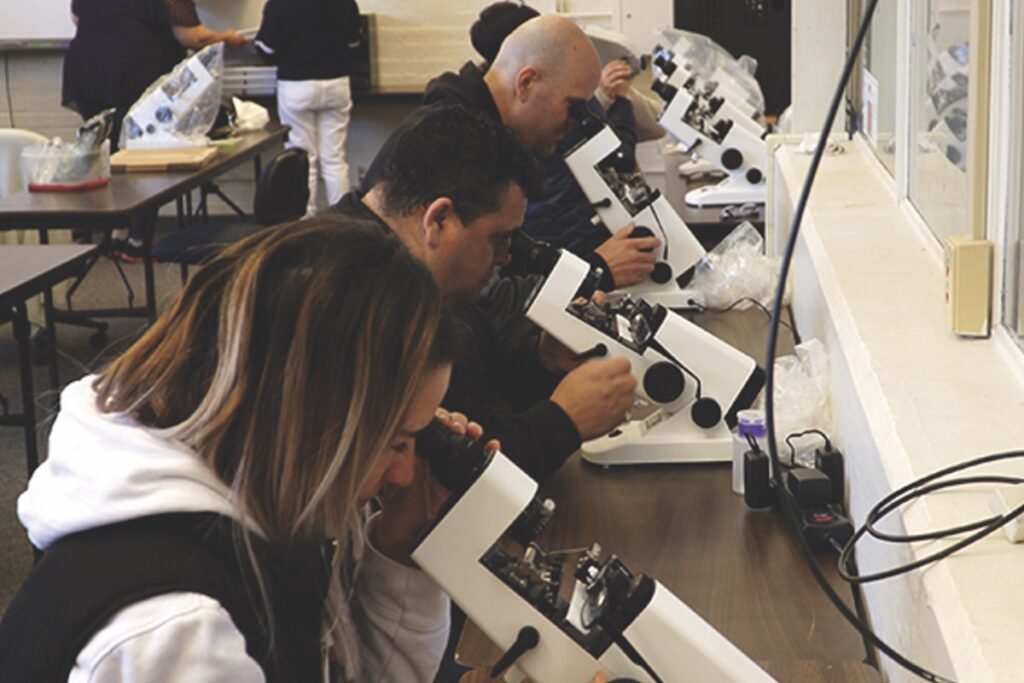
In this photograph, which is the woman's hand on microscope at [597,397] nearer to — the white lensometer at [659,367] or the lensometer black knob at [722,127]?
the white lensometer at [659,367]

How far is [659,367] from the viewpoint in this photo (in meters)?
2.04

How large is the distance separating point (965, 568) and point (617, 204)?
1986 millimetres

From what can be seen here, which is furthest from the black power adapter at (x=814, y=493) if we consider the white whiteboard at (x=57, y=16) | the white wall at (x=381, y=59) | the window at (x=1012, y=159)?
the white whiteboard at (x=57, y=16)

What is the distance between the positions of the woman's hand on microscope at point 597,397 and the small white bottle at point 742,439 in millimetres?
160

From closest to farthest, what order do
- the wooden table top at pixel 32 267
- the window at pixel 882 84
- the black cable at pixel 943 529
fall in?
the black cable at pixel 943 529 < the window at pixel 882 84 < the wooden table top at pixel 32 267

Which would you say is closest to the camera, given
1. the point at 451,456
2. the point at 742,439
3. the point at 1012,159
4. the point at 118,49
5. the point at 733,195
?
the point at 451,456

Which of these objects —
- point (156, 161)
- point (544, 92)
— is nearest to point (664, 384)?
point (544, 92)

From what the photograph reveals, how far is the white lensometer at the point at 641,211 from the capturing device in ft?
9.62

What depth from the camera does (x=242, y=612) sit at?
0.99 metres

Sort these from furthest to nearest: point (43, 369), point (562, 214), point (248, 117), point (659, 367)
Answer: point (248, 117), point (43, 369), point (562, 214), point (659, 367)

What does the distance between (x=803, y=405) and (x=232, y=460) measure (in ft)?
3.76

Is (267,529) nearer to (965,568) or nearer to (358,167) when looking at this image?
(965,568)

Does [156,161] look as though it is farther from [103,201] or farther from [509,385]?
[509,385]

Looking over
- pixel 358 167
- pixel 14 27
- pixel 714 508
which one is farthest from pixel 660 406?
pixel 14 27
